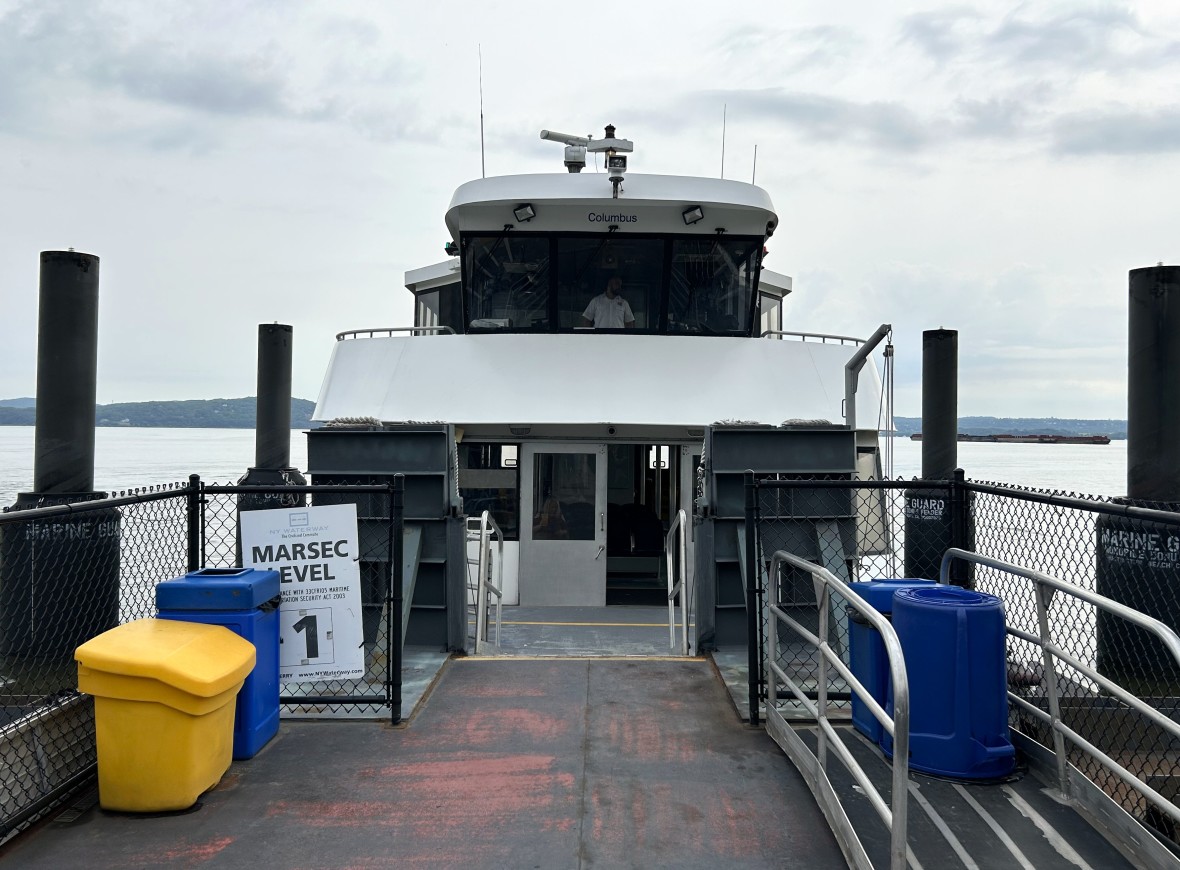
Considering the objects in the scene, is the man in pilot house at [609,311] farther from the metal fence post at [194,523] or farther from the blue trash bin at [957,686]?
the blue trash bin at [957,686]

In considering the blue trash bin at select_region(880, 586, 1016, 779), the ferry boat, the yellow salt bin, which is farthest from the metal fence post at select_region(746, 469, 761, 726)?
the ferry boat

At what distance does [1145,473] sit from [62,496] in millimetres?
10395

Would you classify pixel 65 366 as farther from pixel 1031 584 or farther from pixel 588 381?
pixel 1031 584

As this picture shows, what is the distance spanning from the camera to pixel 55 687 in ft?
24.8

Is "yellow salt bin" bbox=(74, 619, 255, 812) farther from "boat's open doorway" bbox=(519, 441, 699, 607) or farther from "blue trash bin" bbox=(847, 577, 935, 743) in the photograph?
"boat's open doorway" bbox=(519, 441, 699, 607)

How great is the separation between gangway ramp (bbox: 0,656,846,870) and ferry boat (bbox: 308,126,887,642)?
175 inches

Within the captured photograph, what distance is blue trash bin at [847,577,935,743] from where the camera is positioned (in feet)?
14.9

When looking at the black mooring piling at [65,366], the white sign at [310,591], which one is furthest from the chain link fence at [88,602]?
the black mooring piling at [65,366]

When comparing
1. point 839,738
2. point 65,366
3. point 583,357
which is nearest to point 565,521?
point 583,357

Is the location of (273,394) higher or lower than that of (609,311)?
lower

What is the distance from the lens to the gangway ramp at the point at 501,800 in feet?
12.0

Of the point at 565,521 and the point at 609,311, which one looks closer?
the point at 565,521

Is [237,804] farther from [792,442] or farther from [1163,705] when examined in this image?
[1163,705]

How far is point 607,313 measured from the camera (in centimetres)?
1036
